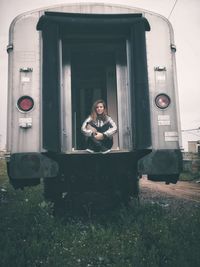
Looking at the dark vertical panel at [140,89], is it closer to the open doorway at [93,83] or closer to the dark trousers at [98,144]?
the open doorway at [93,83]

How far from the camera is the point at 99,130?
5777 millimetres

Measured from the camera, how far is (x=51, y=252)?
12.1 ft

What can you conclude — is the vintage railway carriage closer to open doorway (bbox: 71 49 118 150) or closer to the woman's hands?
the woman's hands

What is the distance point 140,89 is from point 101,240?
2.19m

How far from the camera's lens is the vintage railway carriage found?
177 inches

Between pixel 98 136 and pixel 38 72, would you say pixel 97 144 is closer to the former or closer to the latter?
pixel 98 136

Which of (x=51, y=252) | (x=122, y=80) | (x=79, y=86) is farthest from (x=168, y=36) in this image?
(x=79, y=86)

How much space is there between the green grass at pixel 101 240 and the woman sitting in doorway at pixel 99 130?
45.4 inches

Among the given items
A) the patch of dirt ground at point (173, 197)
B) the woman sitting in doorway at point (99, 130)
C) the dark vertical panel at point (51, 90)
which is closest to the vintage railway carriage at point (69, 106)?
the dark vertical panel at point (51, 90)

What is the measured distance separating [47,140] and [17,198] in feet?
11.2

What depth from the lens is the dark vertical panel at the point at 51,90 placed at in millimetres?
4336

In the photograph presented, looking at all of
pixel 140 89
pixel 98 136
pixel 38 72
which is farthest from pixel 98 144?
pixel 38 72

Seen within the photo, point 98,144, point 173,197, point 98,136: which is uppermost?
point 98,136

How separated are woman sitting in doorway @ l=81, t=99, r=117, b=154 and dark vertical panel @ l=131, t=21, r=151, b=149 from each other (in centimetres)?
88
